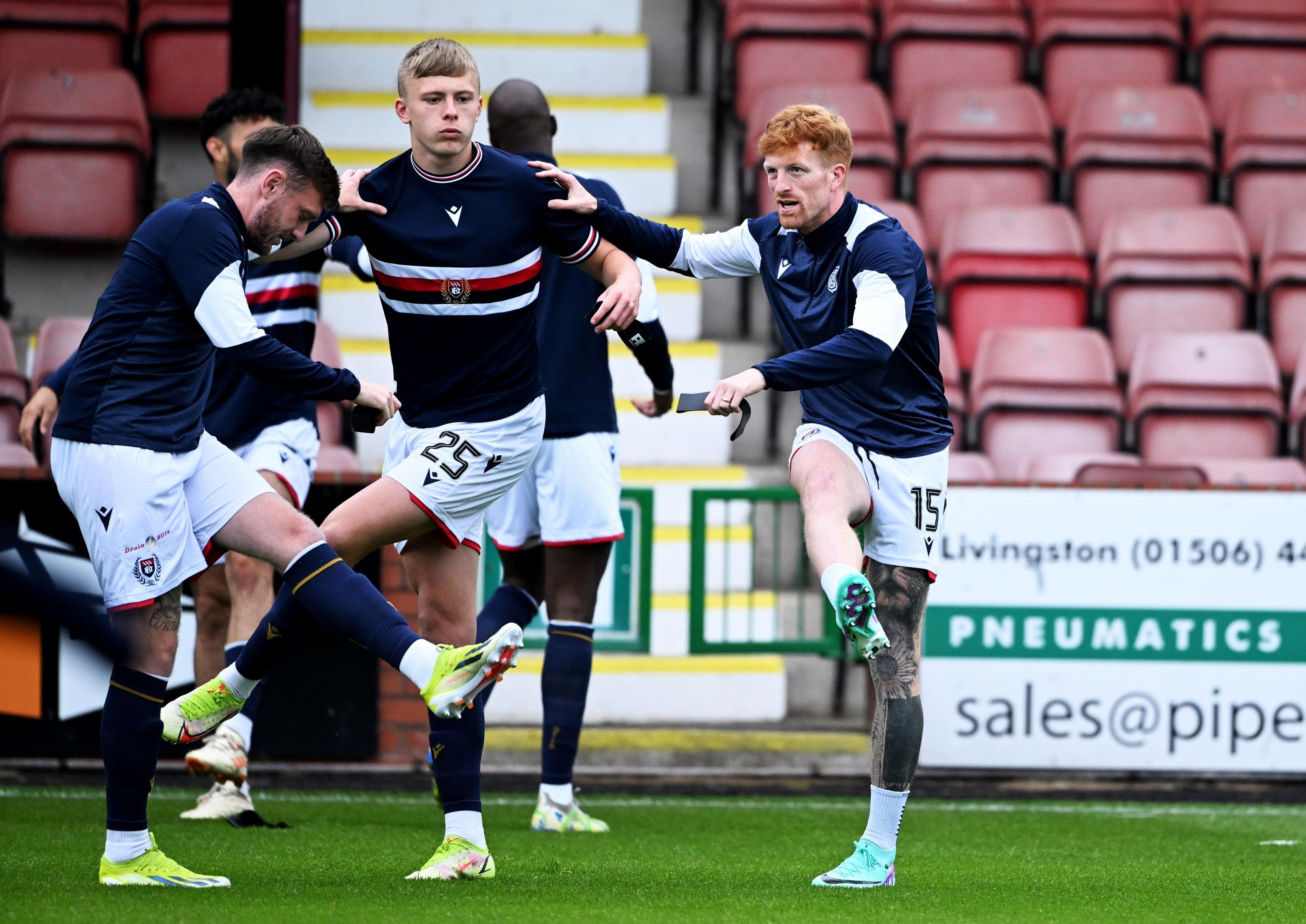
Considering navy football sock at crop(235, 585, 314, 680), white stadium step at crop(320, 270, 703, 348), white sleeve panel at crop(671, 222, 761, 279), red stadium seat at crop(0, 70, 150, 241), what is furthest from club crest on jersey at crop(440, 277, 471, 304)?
red stadium seat at crop(0, 70, 150, 241)

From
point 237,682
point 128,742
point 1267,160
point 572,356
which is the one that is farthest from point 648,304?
point 1267,160

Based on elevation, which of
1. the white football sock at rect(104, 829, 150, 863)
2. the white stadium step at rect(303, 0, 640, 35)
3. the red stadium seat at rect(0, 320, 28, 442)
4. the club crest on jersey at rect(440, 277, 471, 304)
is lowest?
the white football sock at rect(104, 829, 150, 863)

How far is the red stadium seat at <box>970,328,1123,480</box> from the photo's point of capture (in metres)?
8.55

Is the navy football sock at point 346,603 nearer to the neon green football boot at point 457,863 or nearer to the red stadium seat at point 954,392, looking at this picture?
the neon green football boot at point 457,863

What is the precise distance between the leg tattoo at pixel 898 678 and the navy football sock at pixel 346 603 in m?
1.21

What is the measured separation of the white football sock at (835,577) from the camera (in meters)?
3.82

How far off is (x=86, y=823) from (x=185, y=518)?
66.6 inches

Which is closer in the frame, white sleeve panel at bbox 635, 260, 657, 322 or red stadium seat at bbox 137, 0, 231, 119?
white sleeve panel at bbox 635, 260, 657, 322

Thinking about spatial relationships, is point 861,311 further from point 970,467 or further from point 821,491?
point 970,467

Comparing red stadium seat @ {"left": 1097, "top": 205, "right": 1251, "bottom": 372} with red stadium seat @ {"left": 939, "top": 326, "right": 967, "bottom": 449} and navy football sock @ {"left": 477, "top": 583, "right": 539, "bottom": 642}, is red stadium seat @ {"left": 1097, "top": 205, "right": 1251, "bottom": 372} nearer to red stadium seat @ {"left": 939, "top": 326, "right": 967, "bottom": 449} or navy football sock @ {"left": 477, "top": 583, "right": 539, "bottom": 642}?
red stadium seat @ {"left": 939, "top": 326, "right": 967, "bottom": 449}

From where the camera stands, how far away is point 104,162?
30.7 feet

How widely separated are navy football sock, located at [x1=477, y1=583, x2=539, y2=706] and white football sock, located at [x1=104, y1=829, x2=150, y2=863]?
158 centimetres

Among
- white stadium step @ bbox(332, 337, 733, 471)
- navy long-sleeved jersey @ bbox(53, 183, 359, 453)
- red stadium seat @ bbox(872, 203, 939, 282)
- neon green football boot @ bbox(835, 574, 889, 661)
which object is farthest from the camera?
red stadium seat @ bbox(872, 203, 939, 282)

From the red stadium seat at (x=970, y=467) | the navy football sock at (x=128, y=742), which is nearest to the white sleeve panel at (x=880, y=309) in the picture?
the navy football sock at (x=128, y=742)
